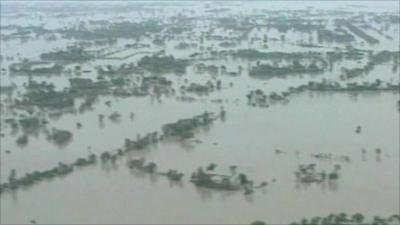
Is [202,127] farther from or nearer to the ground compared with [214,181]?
farther from the ground

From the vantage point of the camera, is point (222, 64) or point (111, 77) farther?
point (222, 64)

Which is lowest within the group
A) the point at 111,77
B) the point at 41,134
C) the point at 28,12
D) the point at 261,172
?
the point at 261,172

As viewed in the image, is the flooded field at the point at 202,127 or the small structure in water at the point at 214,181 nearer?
the flooded field at the point at 202,127

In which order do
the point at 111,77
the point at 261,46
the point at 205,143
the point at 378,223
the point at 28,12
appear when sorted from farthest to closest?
the point at 28,12
the point at 261,46
the point at 111,77
the point at 205,143
the point at 378,223

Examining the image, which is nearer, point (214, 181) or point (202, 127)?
point (214, 181)

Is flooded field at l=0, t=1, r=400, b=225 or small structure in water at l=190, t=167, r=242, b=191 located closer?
flooded field at l=0, t=1, r=400, b=225

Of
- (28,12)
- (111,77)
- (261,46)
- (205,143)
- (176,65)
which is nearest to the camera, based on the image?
(205,143)

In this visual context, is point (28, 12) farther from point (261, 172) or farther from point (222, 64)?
point (261, 172)

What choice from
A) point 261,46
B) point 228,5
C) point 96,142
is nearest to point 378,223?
point 96,142
